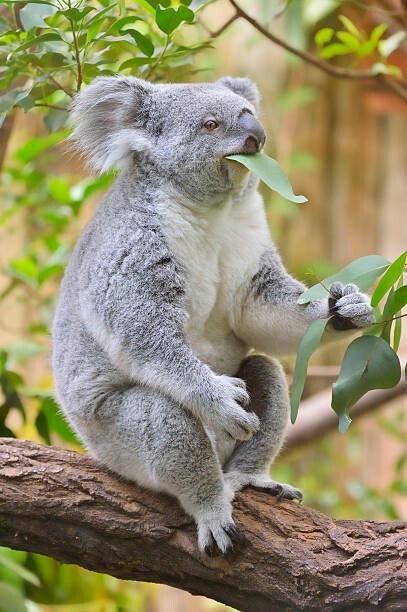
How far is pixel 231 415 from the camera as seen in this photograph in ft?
8.50

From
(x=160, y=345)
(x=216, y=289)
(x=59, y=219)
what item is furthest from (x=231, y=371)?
(x=59, y=219)

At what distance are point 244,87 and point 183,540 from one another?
1969 mm

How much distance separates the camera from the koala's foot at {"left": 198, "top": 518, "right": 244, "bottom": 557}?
2.58 metres

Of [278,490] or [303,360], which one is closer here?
[303,360]

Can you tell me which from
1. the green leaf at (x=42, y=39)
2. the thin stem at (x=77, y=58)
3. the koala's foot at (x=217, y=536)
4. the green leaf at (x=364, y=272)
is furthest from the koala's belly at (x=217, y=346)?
the green leaf at (x=42, y=39)

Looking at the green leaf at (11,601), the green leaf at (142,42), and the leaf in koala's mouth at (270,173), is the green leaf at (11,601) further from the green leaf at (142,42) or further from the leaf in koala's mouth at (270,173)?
the green leaf at (142,42)

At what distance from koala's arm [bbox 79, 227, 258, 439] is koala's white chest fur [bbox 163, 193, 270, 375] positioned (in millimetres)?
105

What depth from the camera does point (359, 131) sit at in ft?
31.1

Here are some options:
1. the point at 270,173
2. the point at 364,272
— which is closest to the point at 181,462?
the point at 364,272

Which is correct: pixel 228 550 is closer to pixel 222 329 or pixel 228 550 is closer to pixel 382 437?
pixel 222 329

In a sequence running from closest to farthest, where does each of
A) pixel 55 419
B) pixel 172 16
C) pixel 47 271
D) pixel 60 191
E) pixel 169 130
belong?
pixel 172 16 → pixel 169 130 → pixel 55 419 → pixel 47 271 → pixel 60 191

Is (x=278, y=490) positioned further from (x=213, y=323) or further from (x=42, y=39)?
(x=42, y=39)

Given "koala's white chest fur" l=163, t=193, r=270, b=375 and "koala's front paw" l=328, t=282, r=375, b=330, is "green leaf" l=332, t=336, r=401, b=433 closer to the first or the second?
"koala's front paw" l=328, t=282, r=375, b=330

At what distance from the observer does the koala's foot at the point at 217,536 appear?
258 centimetres
